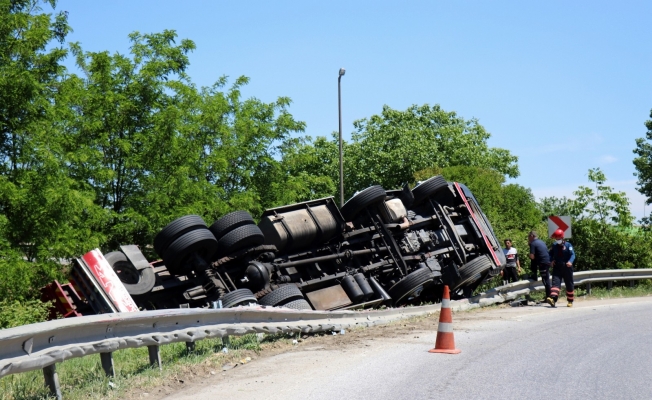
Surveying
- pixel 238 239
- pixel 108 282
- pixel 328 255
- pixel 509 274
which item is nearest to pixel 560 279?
pixel 509 274

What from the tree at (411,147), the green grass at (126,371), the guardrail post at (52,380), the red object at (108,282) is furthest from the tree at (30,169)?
the tree at (411,147)

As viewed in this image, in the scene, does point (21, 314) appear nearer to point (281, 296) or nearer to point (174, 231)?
point (174, 231)

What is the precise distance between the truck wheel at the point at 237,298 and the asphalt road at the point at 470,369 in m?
2.00

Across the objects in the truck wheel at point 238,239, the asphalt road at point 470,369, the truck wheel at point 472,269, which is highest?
the truck wheel at point 238,239

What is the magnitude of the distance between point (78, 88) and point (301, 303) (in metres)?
11.6

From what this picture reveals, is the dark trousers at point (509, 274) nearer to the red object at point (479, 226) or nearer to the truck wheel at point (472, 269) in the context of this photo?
the red object at point (479, 226)

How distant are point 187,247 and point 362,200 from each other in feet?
13.2

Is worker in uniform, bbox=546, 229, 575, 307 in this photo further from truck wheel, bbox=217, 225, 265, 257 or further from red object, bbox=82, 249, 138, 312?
red object, bbox=82, 249, 138, 312

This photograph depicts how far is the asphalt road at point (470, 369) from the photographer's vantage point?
6.70 m

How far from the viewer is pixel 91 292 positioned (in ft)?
34.1

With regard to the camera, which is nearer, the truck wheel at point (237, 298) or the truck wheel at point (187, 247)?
the truck wheel at point (237, 298)

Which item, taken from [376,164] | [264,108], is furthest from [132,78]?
[376,164]

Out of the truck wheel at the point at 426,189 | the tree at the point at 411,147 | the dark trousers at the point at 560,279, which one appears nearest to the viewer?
the truck wheel at the point at 426,189

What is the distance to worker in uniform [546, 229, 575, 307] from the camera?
15.9 m
